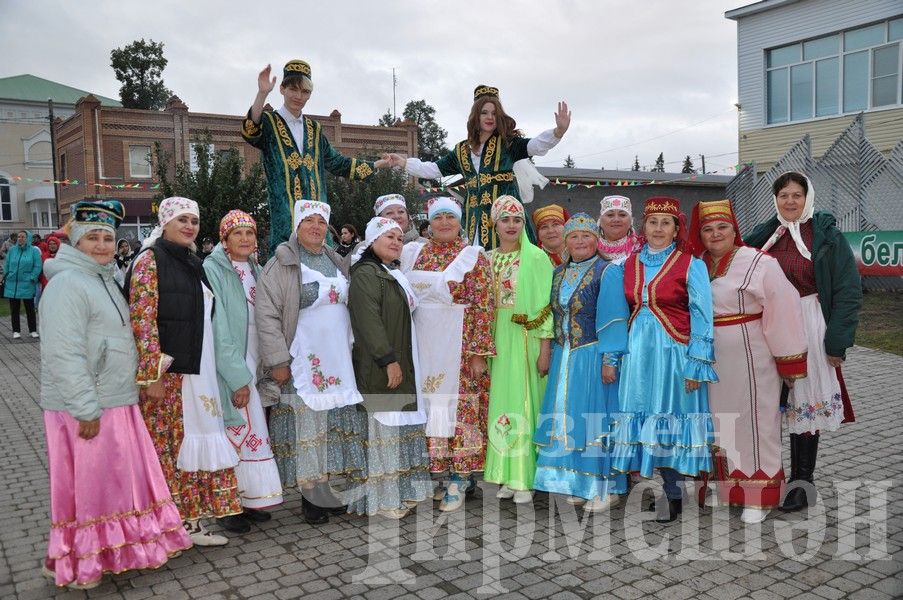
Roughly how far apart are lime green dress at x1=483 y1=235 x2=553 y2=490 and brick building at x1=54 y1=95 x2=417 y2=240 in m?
27.5

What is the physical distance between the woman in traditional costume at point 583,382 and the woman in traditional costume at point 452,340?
0.47 metres

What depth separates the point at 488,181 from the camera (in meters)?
5.77

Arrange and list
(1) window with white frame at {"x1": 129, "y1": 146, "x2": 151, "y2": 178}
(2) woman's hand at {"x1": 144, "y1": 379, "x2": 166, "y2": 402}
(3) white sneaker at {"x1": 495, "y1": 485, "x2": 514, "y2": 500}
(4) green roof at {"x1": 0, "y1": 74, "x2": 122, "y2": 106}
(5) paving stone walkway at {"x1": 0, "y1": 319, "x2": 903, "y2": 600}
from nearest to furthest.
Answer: (5) paving stone walkway at {"x1": 0, "y1": 319, "x2": 903, "y2": 600} < (2) woman's hand at {"x1": 144, "y1": 379, "x2": 166, "y2": 402} < (3) white sneaker at {"x1": 495, "y1": 485, "x2": 514, "y2": 500} < (1) window with white frame at {"x1": 129, "y1": 146, "x2": 151, "y2": 178} < (4) green roof at {"x1": 0, "y1": 74, "x2": 122, "y2": 106}

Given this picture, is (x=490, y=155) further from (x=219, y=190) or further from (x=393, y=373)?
(x=219, y=190)

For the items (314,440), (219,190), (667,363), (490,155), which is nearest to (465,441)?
(314,440)

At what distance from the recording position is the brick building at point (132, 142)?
3203 cm

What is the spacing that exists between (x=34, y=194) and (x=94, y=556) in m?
47.3

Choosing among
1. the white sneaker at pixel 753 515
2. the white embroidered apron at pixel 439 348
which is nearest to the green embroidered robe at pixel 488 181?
the white embroidered apron at pixel 439 348

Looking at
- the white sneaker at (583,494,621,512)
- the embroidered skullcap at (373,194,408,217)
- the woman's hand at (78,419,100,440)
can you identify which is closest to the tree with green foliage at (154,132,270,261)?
the embroidered skullcap at (373,194,408,217)

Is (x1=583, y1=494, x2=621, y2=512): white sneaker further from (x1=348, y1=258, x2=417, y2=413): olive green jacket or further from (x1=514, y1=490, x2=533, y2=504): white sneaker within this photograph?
(x1=348, y1=258, x2=417, y2=413): olive green jacket

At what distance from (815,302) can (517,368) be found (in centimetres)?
196

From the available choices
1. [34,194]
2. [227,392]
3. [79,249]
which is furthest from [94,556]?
[34,194]

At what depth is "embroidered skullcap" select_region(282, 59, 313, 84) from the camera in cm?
541

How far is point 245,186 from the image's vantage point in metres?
16.6
